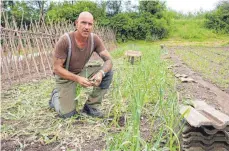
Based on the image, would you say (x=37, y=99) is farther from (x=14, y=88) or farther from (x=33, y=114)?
(x=14, y=88)

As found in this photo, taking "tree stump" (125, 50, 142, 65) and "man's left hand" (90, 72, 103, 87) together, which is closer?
"man's left hand" (90, 72, 103, 87)

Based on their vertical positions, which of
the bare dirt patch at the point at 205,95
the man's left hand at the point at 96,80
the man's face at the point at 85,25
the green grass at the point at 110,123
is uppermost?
the man's face at the point at 85,25

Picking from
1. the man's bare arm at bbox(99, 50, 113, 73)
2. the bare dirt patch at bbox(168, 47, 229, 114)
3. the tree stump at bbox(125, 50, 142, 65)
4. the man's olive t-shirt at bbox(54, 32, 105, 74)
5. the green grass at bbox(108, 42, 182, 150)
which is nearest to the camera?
the green grass at bbox(108, 42, 182, 150)

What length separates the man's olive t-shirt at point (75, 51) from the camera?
11.6 feet

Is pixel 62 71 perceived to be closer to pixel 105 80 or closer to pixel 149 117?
pixel 105 80

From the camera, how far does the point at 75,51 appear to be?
143 inches

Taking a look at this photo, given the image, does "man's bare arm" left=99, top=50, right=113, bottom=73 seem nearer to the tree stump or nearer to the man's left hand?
the man's left hand

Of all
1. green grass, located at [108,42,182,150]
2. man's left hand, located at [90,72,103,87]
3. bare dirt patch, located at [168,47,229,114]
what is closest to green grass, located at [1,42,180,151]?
green grass, located at [108,42,182,150]

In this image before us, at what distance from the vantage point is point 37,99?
4820 mm

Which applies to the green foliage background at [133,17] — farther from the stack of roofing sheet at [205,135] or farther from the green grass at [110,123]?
the stack of roofing sheet at [205,135]

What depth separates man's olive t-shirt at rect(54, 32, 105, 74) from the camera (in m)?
3.55

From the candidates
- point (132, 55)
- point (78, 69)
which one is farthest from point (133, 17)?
point (78, 69)

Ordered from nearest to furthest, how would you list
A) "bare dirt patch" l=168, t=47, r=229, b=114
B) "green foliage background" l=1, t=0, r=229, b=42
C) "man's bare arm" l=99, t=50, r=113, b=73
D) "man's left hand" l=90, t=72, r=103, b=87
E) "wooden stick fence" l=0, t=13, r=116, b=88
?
"man's left hand" l=90, t=72, r=103, b=87 → "man's bare arm" l=99, t=50, r=113, b=73 → "bare dirt patch" l=168, t=47, r=229, b=114 → "wooden stick fence" l=0, t=13, r=116, b=88 → "green foliage background" l=1, t=0, r=229, b=42

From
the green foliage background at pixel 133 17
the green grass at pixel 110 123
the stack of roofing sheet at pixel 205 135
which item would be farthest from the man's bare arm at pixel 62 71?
the green foliage background at pixel 133 17
